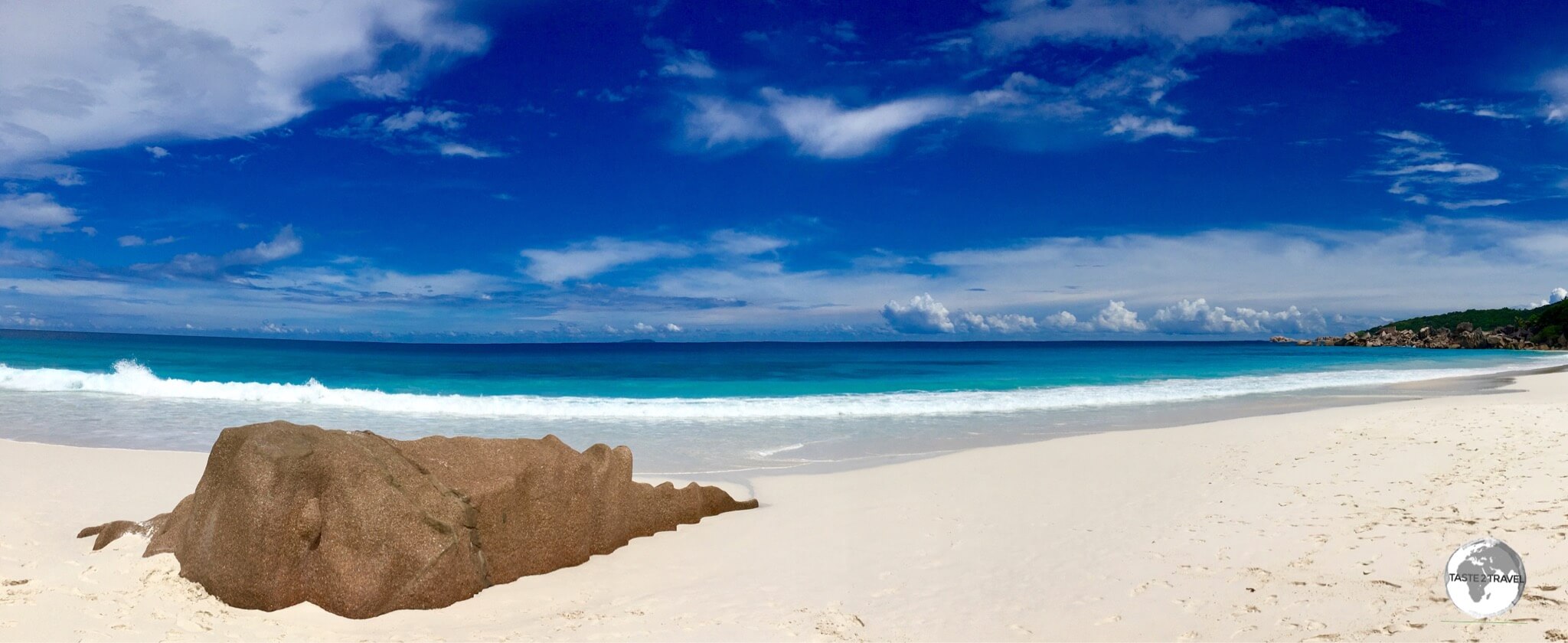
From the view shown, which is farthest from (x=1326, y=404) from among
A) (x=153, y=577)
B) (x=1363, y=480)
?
(x=153, y=577)

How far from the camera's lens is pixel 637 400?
23297 mm

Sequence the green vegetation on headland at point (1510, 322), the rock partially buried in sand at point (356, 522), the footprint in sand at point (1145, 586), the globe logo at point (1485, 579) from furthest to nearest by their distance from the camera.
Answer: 1. the green vegetation on headland at point (1510, 322)
2. the footprint in sand at point (1145, 586)
3. the rock partially buried in sand at point (356, 522)
4. the globe logo at point (1485, 579)

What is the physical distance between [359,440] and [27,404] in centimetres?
2153

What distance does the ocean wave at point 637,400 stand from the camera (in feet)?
66.0

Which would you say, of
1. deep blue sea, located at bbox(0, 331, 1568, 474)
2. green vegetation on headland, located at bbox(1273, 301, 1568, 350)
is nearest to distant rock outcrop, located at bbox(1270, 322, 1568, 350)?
green vegetation on headland, located at bbox(1273, 301, 1568, 350)

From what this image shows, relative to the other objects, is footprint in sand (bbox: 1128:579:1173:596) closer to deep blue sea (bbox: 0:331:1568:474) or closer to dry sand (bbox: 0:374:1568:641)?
dry sand (bbox: 0:374:1568:641)

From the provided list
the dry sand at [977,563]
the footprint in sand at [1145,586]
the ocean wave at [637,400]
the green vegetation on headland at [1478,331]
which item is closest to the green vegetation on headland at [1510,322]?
the green vegetation on headland at [1478,331]

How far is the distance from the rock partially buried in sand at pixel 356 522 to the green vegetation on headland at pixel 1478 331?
10526 centimetres

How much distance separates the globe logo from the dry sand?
0.10m

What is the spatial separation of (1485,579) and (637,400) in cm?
2076

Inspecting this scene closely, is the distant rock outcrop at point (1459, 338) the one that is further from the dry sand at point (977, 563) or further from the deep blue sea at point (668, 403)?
the dry sand at point (977, 563)

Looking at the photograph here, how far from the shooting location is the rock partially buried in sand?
4.50 meters

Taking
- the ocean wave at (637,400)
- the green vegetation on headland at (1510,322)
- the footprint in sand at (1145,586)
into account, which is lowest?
the footprint in sand at (1145,586)

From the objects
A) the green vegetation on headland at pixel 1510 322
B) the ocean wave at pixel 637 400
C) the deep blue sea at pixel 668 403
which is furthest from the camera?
the green vegetation on headland at pixel 1510 322
